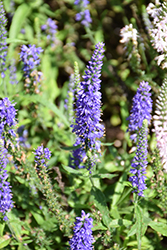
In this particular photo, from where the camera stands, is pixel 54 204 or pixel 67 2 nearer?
pixel 54 204

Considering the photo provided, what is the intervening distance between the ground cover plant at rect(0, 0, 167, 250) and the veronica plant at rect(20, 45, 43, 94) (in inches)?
0.7

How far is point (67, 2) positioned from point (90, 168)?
5.99 m

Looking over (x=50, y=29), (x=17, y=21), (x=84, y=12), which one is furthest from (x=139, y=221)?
(x=50, y=29)

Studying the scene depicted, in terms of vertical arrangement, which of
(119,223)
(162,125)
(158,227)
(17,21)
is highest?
(17,21)

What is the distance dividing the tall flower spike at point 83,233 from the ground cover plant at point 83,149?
1 centimetres

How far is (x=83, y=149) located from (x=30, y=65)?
1907 millimetres

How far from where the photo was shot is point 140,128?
3.75 metres

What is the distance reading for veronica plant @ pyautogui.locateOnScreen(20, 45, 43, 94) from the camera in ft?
15.4

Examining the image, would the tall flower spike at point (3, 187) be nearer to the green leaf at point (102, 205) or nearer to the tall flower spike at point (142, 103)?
the green leaf at point (102, 205)

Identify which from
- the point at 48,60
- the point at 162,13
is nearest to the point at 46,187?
the point at 162,13

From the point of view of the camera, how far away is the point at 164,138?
413 centimetres

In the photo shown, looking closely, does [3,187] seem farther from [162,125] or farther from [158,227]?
[162,125]

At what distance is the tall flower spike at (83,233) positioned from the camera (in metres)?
3.05

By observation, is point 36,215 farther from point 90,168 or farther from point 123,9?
point 123,9
